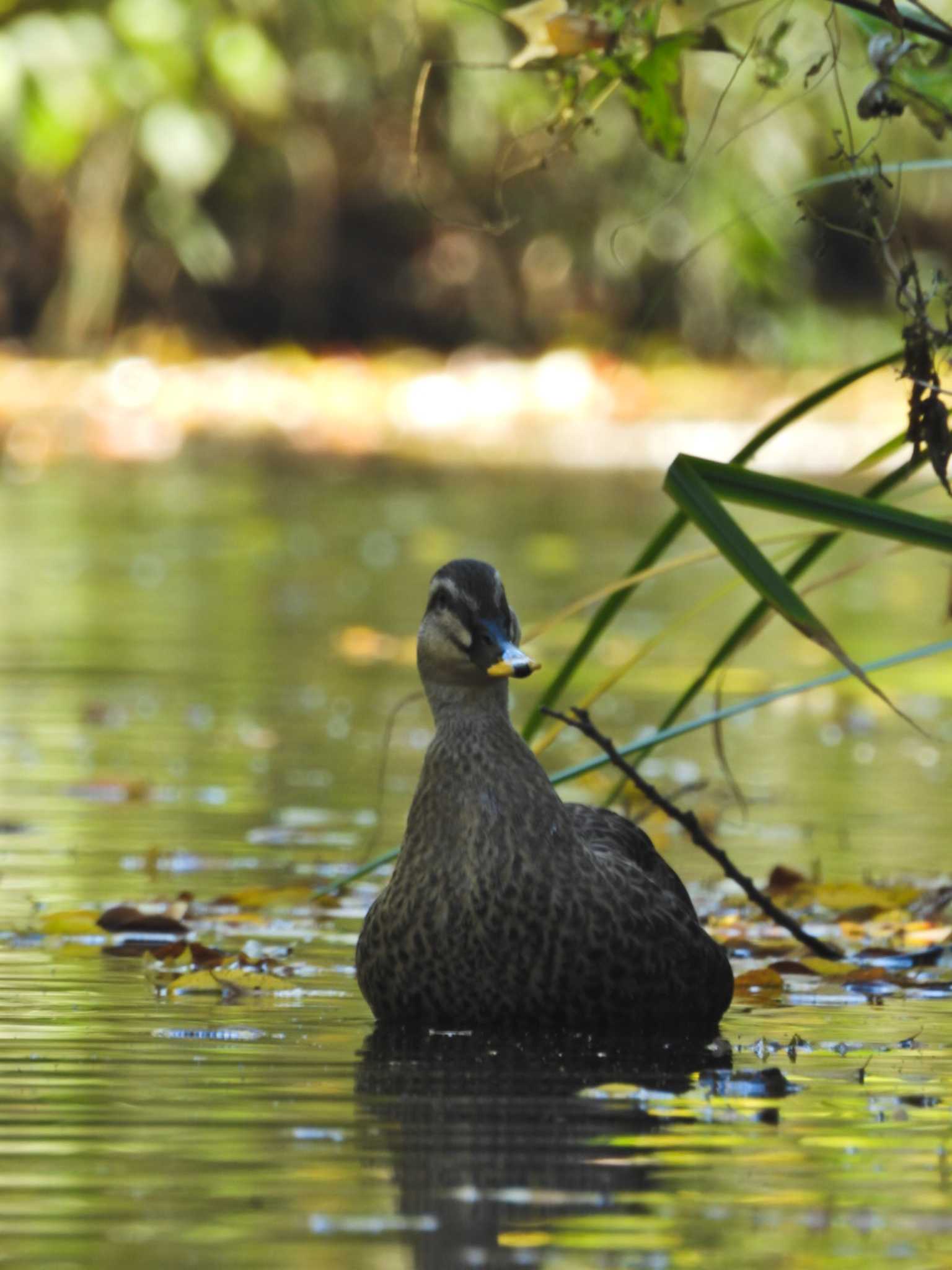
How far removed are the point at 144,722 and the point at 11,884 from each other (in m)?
3.16

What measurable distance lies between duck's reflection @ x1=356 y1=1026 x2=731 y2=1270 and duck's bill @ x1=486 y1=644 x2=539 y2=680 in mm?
523

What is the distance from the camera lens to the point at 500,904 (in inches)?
167

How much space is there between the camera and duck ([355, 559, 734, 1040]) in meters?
4.24

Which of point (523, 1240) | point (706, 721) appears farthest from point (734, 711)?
point (523, 1240)

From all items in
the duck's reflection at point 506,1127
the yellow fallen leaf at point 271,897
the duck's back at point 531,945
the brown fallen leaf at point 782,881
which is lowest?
the duck's reflection at point 506,1127

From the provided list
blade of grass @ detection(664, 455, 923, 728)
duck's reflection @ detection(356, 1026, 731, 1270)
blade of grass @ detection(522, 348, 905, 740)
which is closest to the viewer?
duck's reflection @ detection(356, 1026, 731, 1270)

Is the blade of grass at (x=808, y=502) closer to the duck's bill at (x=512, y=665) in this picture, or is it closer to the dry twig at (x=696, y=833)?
the duck's bill at (x=512, y=665)

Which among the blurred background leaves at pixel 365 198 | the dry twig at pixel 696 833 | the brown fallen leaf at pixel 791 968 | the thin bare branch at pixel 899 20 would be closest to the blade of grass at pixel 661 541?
the dry twig at pixel 696 833

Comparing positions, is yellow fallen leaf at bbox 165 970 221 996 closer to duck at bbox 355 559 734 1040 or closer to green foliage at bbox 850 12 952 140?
duck at bbox 355 559 734 1040

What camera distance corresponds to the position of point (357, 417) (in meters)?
29.3

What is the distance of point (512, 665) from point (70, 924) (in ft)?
4.47

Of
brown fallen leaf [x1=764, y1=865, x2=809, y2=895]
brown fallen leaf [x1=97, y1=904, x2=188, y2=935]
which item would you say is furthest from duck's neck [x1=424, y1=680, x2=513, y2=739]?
brown fallen leaf [x1=764, y1=865, x2=809, y2=895]

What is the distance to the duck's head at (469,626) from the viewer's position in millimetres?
4402

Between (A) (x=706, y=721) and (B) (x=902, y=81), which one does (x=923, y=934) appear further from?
(B) (x=902, y=81)
